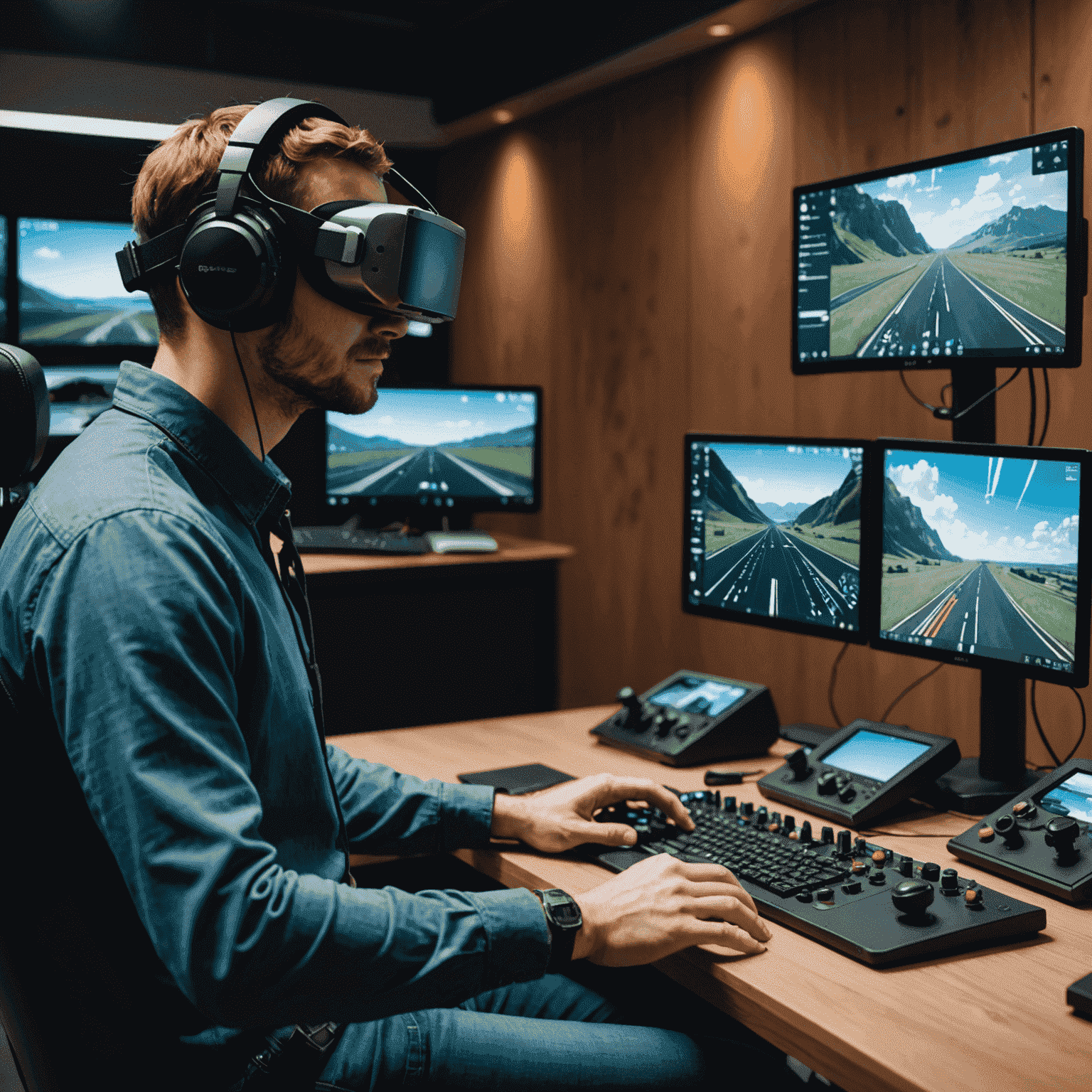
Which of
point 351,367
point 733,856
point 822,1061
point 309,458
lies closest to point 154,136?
point 309,458

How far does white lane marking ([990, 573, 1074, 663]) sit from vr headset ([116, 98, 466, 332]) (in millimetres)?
897

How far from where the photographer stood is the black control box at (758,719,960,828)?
1485 millimetres

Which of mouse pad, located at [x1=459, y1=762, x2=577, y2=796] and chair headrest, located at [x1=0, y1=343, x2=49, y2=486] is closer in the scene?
chair headrest, located at [x1=0, y1=343, x2=49, y2=486]

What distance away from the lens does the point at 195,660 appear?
917mm

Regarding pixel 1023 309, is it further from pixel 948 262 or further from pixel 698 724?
pixel 698 724

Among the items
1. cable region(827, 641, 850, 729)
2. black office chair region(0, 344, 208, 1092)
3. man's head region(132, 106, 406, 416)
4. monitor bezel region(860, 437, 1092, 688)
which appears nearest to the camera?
black office chair region(0, 344, 208, 1092)

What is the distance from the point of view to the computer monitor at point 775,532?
1737 mm

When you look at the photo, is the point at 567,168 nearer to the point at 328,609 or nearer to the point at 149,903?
the point at 328,609

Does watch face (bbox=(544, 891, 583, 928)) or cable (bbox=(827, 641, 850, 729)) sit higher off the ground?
watch face (bbox=(544, 891, 583, 928))

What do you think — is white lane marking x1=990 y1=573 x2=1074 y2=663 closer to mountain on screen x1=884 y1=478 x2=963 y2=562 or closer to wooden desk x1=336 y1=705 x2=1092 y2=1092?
mountain on screen x1=884 y1=478 x2=963 y2=562

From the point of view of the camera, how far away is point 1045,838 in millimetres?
1291

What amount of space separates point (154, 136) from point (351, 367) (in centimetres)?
396

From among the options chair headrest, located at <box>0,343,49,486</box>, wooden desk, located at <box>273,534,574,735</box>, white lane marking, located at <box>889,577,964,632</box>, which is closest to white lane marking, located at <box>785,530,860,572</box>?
white lane marking, located at <box>889,577,964,632</box>

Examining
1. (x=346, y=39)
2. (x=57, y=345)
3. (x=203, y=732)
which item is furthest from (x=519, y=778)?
(x=346, y=39)
